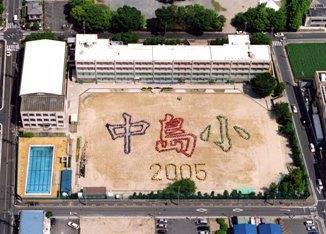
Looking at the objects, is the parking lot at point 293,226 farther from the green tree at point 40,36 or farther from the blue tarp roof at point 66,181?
the green tree at point 40,36

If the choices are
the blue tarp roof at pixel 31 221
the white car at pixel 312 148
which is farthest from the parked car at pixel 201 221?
the blue tarp roof at pixel 31 221

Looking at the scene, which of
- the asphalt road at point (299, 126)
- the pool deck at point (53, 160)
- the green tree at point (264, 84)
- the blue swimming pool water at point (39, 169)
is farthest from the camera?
the green tree at point (264, 84)

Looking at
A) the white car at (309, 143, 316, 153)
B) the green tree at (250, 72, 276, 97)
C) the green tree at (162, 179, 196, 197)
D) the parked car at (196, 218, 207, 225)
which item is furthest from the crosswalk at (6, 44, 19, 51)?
the white car at (309, 143, 316, 153)

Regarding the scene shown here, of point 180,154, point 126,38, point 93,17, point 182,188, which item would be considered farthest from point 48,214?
point 93,17

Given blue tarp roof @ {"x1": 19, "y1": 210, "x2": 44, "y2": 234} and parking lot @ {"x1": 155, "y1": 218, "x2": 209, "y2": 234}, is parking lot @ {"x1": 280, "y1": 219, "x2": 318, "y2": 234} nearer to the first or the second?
parking lot @ {"x1": 155, "y1": 218, "x2": 209, "y2": 234}

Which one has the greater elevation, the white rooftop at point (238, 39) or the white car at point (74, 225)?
the white rooftop at point (238, 39)

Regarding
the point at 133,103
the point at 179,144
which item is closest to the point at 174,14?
the point at 133,103

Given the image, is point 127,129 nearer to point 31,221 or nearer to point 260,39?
point 31,221
